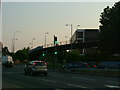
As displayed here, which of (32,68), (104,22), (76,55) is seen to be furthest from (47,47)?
(32,68)

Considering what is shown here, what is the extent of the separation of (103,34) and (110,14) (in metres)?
2.88

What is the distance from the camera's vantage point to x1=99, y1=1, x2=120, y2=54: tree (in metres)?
35.4

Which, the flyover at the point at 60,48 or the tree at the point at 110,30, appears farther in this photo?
the flyover at the point at 60,48

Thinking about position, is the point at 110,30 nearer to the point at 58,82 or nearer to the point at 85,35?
the point at 58,82

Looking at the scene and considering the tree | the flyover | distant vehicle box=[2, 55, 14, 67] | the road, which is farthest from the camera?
the flyover

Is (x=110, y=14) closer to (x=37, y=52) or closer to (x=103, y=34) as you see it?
(x=103, y=34)

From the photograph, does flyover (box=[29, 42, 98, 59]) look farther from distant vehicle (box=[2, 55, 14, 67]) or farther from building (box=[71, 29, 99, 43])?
building (box=[71, 29, 99, 43])

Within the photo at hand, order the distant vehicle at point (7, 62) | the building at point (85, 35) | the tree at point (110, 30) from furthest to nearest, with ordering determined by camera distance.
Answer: the building at point (85, 35)
the distant vehicle at point (7, 62)
the tree at point (110, 30)

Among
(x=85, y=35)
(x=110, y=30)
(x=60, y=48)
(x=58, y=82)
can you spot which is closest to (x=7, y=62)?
(x=60, y=48)

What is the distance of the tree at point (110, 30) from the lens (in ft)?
116

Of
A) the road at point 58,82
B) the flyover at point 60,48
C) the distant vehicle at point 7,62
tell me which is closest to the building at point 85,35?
the flyover at point 60,48

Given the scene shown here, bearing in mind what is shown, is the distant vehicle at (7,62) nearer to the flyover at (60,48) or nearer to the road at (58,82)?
the flyover at (60,48)

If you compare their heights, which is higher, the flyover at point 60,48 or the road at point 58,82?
the flyover at point 60,48

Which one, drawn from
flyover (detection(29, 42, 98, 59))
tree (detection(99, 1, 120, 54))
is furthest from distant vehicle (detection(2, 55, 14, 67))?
tree (detection(99, 1, 120, 54))
